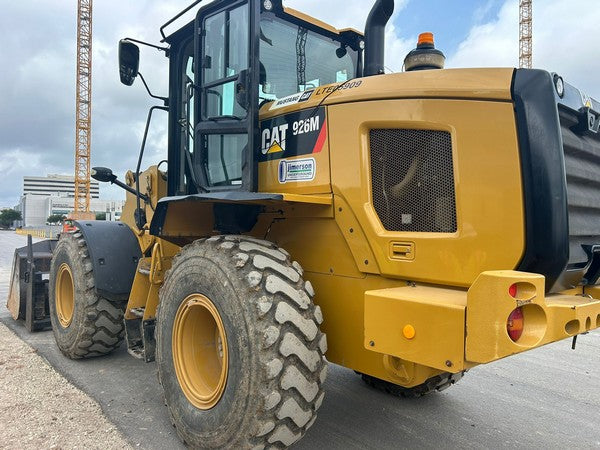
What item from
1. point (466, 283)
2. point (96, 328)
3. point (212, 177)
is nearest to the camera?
point (466, 283)

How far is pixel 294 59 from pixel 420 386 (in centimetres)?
273

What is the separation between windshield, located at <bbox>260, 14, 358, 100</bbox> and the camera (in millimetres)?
3539

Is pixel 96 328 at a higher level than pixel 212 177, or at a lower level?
lower

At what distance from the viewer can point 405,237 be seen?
102 inches

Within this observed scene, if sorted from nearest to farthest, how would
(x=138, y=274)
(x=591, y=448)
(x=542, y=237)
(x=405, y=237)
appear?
Result: (x=542, y=237)
(x=405, y=237)
(x=591, y=448)
(x=138, y=274)

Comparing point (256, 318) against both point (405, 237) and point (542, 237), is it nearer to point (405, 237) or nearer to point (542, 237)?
point (405, 237)

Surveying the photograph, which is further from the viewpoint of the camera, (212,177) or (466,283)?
(212,177)

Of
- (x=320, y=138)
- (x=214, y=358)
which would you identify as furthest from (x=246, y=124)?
(x=214, y=358)

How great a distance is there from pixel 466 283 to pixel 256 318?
1.07 metres

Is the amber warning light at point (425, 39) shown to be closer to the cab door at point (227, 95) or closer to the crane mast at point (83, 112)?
the cab door at point (227, 95)

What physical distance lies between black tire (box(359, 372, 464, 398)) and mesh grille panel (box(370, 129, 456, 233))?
1.47 m

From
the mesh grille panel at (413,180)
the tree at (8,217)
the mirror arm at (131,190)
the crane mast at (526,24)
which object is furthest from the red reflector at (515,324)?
the tree at (8,217)

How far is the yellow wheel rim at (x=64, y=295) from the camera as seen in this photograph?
5.09 metres

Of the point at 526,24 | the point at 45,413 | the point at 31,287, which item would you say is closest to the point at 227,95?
the point at 45,413
